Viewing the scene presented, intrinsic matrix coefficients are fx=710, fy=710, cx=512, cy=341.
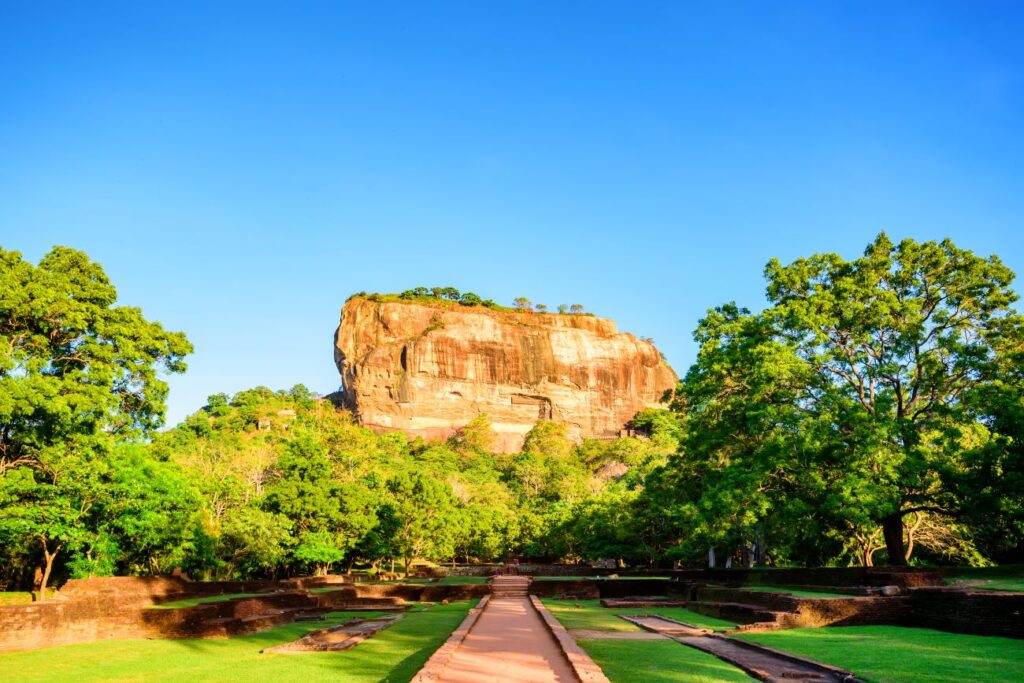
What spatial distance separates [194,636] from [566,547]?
35.6 metres

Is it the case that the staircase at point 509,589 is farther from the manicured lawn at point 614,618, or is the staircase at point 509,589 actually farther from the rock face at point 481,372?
the rock face at point 481,372

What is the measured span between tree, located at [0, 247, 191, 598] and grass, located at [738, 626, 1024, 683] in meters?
15.3

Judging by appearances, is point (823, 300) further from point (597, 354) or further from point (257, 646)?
point (597, 354)

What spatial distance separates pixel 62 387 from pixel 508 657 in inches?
502

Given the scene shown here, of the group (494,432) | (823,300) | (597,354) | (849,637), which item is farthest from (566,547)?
(597,354)

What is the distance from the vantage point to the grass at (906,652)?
8.09 m

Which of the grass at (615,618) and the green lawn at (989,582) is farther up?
the green lawn at (989,582)

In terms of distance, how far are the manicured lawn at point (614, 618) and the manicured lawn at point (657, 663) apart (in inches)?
125

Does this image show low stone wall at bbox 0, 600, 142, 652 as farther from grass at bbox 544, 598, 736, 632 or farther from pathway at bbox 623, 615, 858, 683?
pathway at bbox 623, 615, 858, 683

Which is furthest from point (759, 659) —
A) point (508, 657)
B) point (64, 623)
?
point (64, 623)

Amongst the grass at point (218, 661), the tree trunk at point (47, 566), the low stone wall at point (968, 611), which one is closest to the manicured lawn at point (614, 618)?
the grass at point (218, 661)

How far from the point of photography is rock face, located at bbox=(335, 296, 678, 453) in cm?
10031

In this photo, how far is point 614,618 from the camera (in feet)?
58.0

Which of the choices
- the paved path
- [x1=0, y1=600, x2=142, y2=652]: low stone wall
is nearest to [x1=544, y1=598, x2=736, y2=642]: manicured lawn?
the paved path
